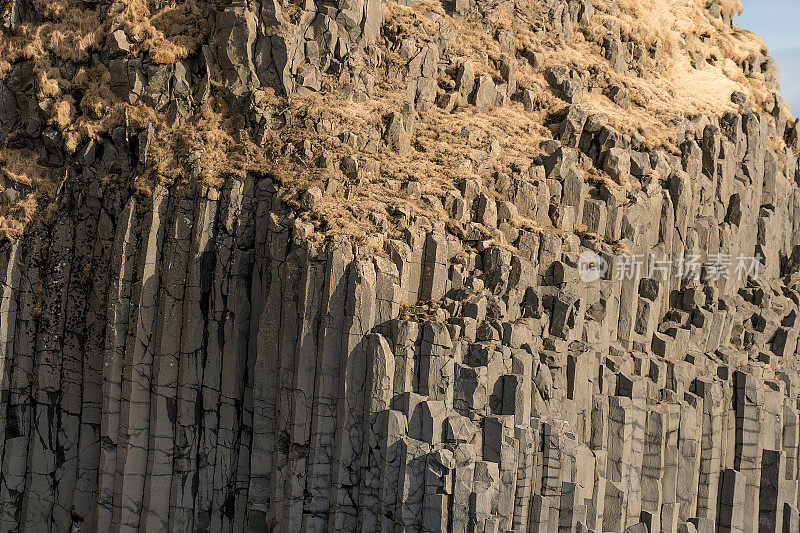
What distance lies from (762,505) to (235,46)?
52.0ft

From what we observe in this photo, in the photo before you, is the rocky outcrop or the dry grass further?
the dry grass

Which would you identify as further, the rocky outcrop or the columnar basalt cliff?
the columnar basalt cliff

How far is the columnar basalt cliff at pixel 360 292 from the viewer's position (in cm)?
1762

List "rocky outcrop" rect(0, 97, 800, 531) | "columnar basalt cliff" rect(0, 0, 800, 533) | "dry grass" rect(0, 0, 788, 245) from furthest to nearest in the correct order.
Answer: "dry grass" rect(0, 0, 788, 245), "columnar basalt cliff" rect(0, 0, 800, 533), "rocky outcrop" rect(0, 97, 800, 531)

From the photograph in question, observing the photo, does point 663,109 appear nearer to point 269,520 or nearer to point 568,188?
point 568,188

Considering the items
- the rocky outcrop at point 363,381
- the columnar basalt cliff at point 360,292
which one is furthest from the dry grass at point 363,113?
the rocky outcrop at point 363,381

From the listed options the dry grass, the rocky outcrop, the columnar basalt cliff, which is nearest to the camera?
the rocky outcrop

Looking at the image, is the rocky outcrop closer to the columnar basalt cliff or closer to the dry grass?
the columnar basalt cliff

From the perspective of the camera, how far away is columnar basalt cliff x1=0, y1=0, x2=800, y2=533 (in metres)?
17.6

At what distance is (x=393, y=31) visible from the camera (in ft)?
74.2

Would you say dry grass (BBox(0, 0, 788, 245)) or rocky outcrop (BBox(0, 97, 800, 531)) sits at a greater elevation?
dry grass (BBox(0, 0, 788, 245))

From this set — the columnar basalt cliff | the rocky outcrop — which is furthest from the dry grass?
the rocky outcrop

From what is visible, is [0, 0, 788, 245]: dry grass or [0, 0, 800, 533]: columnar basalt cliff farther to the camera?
[0, 0, 788, 245]: dry grass

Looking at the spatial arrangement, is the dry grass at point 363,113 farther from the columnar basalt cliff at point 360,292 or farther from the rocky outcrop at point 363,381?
the rocky outcrop at point 363,381
